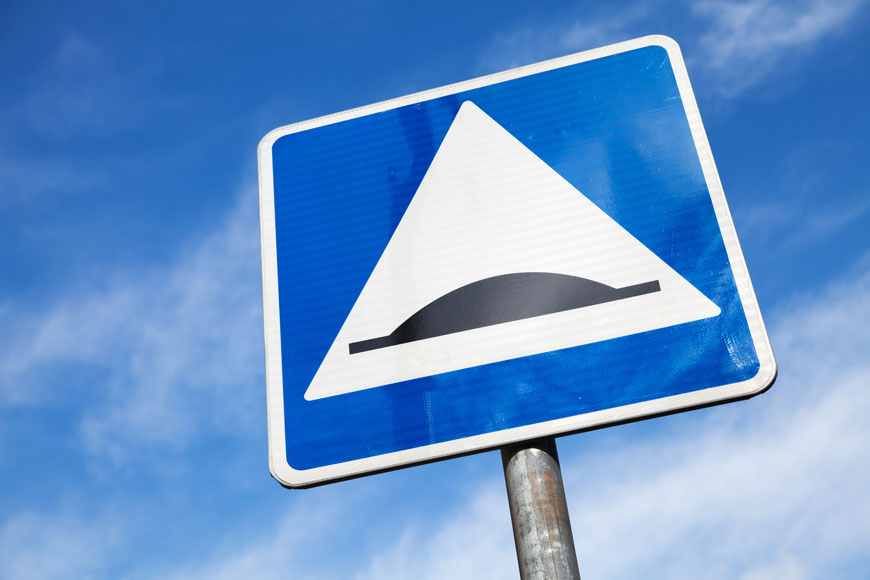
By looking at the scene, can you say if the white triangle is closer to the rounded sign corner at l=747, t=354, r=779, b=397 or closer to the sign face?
the sign face

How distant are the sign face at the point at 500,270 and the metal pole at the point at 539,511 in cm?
4

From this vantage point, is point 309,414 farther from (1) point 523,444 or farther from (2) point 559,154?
(2) point 559,154

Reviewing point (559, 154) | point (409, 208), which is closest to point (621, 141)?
point (559, 154)

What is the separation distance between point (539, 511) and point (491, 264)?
0.46 m

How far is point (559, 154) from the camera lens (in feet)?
4.44

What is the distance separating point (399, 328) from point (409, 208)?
10.7 inches

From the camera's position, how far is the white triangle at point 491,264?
1.16 metres

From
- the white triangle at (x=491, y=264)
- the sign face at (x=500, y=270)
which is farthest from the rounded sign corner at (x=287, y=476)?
the white triangle at (x=491, y=264)

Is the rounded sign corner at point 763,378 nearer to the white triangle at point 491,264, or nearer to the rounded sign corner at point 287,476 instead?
the white triangle at point 491,264

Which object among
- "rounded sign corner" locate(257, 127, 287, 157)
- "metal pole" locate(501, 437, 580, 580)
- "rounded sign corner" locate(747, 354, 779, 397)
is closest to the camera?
"metal pole" locate(501, 437, 580, 580)

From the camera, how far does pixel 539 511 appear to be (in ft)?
3.28

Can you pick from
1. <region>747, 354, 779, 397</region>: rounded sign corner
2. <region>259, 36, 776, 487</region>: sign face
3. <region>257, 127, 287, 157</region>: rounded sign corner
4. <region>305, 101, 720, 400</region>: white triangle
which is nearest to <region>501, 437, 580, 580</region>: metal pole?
<region>259, 36, 776, 487</region>: sign face

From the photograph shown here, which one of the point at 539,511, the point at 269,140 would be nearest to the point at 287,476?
the point at 539,511

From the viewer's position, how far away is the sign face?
1.12m
